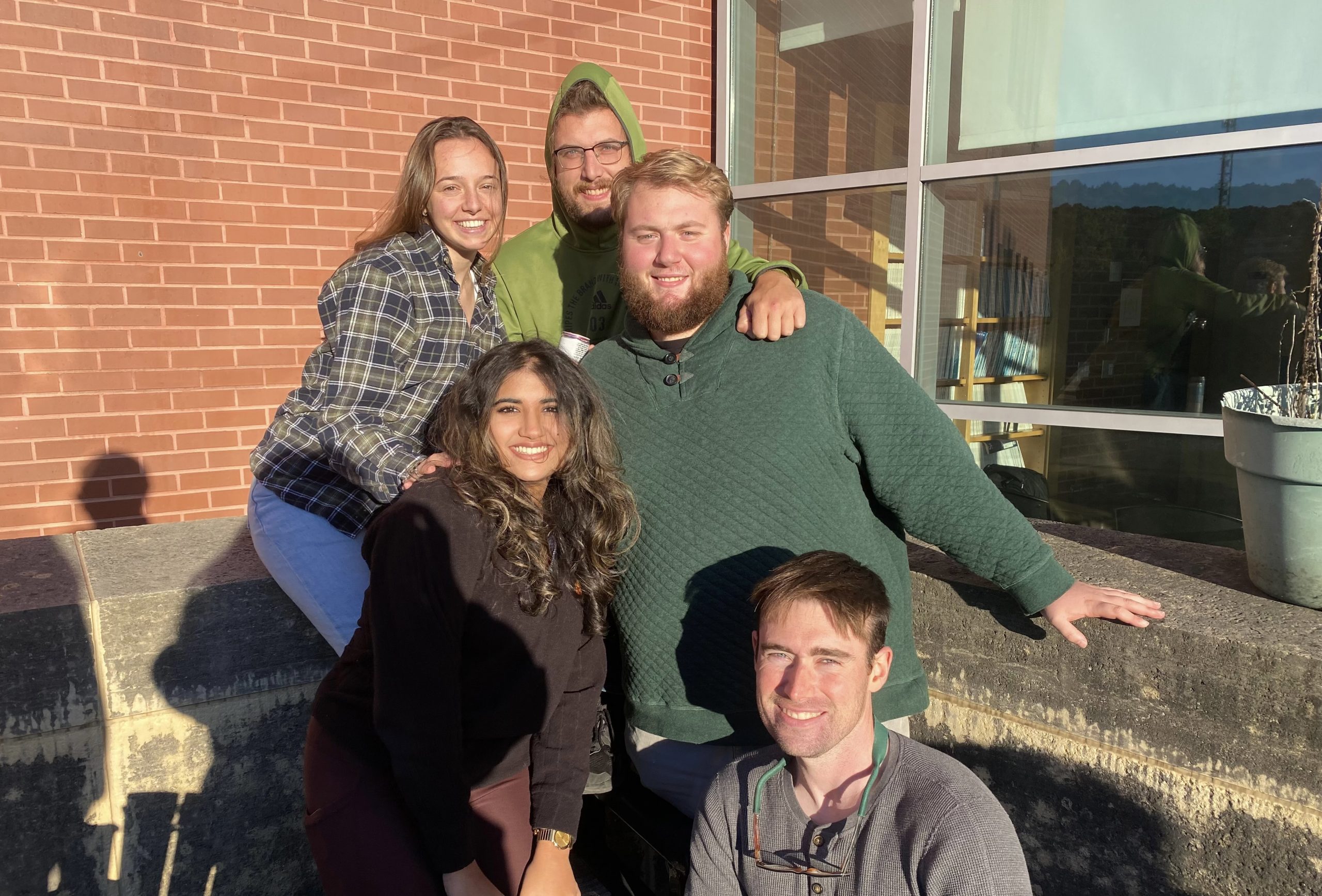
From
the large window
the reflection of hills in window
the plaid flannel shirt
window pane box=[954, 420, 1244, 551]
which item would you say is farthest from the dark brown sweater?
the reflection of hills in window

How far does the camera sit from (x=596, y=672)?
2299 millimetres

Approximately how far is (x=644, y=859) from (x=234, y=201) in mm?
3449

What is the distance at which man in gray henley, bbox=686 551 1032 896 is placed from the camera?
1706 mm

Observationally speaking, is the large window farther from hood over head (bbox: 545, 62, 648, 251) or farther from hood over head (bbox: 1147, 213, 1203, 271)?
hood over head (bbox: 545, 62, 648, 251)

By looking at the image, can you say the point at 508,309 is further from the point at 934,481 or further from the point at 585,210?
the point at 934,481

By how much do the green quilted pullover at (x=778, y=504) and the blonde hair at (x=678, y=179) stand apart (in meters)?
0.26

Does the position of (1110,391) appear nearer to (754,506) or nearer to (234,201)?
(754,506)

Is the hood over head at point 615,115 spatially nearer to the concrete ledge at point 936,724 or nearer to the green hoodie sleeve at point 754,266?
the green hoodie sleeve at point 754,266

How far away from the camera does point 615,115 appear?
113 inches

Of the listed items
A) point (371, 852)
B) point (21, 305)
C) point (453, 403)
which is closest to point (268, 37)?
point (21, 305)

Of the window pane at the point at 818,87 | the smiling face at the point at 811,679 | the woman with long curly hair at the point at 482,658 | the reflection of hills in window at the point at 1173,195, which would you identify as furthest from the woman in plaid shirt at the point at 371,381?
the window pane at the point at 818,87

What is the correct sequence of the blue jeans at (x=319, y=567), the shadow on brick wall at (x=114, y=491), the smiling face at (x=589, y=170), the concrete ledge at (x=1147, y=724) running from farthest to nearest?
the shadow on brick wall at (x=114, y=491) → the smiling face at (x=589, y=170) → the blue jeans at (x=319, y=567) → the concrete ledge at (x=1147, y=724)

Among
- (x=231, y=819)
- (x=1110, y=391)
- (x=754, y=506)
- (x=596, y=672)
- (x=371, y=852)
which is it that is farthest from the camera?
(x=1110, y=391)

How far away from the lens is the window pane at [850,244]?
5.02 m
